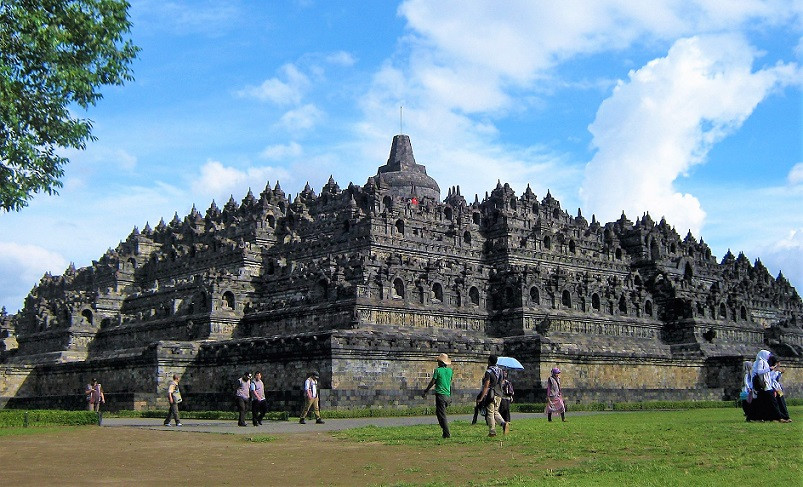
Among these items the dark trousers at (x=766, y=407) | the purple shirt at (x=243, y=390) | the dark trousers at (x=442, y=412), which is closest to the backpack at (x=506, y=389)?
the dark trousers at (x=442, y=412)

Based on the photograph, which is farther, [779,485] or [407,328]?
[407,328]

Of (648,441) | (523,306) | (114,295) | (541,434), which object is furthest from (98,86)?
(114,295)

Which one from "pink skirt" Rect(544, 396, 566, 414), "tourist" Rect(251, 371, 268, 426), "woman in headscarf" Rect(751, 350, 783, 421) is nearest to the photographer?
"woman in headscarf" Rect(751, 350, 783, 421)

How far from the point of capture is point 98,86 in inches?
1275

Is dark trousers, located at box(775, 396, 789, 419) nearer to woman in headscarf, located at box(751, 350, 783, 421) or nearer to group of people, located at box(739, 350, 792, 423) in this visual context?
group of people, located at box(739, 350, 792, 423)

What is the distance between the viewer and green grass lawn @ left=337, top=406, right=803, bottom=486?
16.5m

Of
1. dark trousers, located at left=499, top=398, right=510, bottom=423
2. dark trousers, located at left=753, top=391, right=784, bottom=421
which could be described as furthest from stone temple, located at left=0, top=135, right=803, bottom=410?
dark trousers, located at left=753, top=391, right=784, bottom=421

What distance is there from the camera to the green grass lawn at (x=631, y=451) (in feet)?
54.2

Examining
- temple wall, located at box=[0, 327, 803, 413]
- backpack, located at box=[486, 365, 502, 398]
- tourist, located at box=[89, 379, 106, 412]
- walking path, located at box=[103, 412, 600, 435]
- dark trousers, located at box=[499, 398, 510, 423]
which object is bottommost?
walking path, located at box=[103, 412, 600, 435]

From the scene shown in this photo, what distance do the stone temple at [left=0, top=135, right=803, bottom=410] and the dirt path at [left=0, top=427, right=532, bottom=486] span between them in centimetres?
1676

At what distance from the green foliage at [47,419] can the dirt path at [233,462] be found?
7.41 meters

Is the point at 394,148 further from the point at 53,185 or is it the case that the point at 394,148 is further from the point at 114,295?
the point at 53,185

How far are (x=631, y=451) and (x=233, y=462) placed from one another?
908 centimetres

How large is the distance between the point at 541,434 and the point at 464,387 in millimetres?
24272
